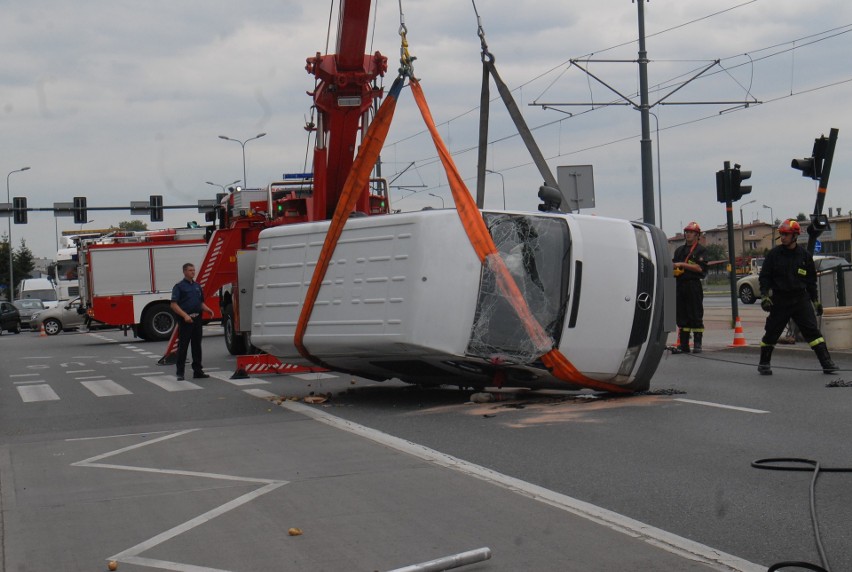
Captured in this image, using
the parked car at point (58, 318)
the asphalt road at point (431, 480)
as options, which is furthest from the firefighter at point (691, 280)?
the parked car at point (58, 318)

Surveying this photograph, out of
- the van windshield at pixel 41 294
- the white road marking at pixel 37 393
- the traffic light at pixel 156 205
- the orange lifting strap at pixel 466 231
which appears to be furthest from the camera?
the van windshield at pixel 41 294

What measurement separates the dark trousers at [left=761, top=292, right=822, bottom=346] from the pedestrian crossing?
6514 mm

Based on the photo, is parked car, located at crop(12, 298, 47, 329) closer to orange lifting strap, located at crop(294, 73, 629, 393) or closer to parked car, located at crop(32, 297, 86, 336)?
parked car, located at crop(32, 297, 86, 336)

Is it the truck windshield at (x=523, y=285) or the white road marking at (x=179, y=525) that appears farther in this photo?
the truck windshield at (x=523, y=285)

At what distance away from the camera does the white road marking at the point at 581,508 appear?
520 centimetres

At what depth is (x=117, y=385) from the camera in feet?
53.6

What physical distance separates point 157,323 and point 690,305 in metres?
18.9

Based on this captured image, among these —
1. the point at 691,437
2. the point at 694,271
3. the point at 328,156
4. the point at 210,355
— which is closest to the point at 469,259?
the point at 691,437

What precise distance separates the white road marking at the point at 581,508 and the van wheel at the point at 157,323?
72.8 ft

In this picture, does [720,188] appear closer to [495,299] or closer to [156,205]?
[495,299]

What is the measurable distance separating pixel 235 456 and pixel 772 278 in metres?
7.55

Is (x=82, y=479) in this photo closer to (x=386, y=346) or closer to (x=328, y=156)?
(x=386, y=346)

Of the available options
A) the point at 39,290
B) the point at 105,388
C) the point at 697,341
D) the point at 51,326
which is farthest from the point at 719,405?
the point at 39,290

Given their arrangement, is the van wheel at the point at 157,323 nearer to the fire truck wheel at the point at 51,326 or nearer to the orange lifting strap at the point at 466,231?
the fire truck wheel at the point at 51,326
